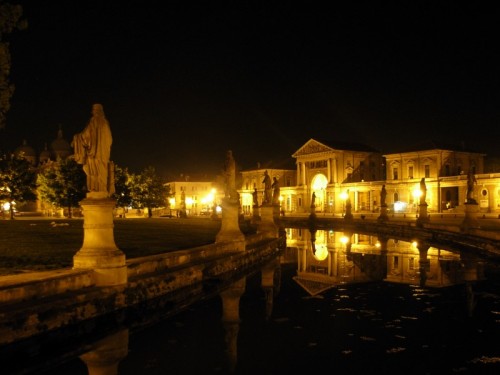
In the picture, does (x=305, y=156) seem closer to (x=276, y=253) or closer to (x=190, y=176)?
(x=190, y=176)

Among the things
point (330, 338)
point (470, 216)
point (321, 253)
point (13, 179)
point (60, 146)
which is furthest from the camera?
point (60, 146)

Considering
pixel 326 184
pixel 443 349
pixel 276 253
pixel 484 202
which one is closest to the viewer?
pixel 443 349

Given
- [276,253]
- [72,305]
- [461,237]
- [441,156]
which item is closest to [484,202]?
[441,156]

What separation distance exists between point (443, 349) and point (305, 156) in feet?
344

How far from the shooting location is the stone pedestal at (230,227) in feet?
80.3

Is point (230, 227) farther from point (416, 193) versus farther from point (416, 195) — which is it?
point (416, 195)

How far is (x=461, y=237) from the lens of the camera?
33.4 metres

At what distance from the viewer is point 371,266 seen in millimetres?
24484

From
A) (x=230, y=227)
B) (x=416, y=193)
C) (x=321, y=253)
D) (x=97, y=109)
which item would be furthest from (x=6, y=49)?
(x=416, y=193)

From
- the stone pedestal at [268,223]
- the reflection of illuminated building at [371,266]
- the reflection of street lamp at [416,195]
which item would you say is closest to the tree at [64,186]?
the stone pedestal at [268,223]

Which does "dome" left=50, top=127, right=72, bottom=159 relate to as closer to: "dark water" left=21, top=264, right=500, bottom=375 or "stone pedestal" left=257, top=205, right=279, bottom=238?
"stone pedestal" left=257, top=205, right=279, bottom=238

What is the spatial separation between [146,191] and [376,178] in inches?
2099

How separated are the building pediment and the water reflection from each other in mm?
89583

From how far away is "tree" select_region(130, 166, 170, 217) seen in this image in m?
73.6
